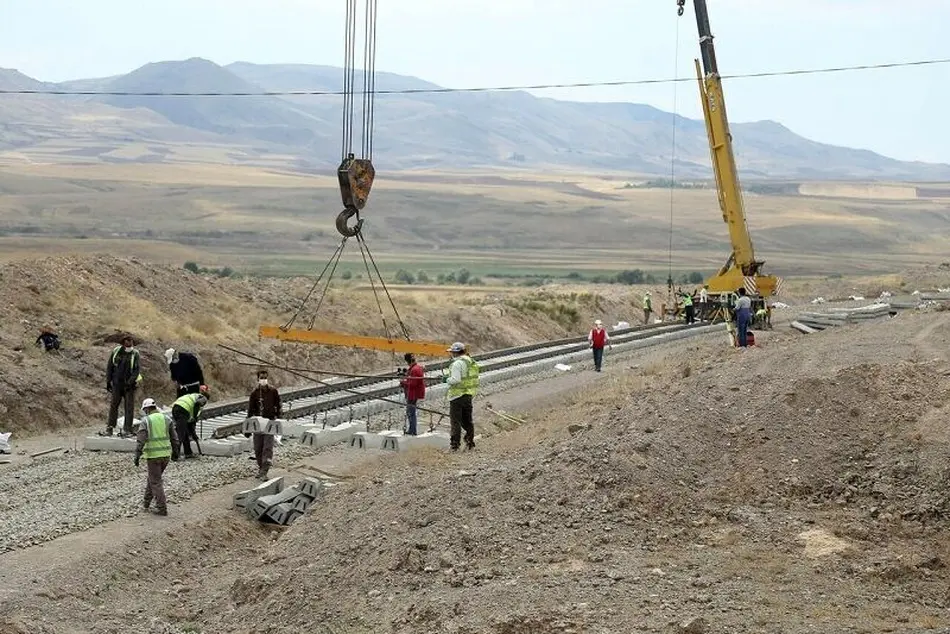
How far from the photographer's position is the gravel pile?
1432 cm

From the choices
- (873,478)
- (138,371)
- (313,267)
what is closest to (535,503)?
(873,478)

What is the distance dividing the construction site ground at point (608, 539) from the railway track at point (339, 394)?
14.9 ft

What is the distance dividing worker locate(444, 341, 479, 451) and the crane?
67.4 ft

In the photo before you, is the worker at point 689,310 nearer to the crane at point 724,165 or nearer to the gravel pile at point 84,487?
the crane at point 724,165

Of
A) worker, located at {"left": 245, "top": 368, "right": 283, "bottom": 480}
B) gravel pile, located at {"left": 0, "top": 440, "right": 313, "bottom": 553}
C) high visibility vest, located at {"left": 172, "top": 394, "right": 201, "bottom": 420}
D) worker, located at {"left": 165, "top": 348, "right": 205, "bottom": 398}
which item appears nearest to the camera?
gravel pile, located at {"left": 0, "top": 440, "right": 313, "bottom": 553}

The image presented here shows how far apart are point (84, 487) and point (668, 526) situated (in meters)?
7.59

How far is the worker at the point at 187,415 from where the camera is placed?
58.5 ft

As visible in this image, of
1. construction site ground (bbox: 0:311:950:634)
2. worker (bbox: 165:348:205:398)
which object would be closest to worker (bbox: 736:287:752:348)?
construction site ground (bbox: 0:311:950:634)

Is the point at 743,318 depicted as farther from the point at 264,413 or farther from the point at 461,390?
the point at 264,413

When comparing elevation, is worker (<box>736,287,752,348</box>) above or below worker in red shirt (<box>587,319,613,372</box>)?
above

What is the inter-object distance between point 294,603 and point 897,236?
7314 inches

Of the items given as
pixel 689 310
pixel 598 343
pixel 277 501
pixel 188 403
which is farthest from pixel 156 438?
pixel 689 310

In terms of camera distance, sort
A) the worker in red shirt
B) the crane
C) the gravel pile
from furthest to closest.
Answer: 1. the crane
2. the worker in red shirt
3. the gravel pile

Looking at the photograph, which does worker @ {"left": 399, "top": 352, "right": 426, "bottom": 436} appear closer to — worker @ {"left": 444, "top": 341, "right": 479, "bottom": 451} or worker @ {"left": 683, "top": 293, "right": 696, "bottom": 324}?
worker @ {"left": 444, "top": 341, "right": 479, "bottom": 451}
